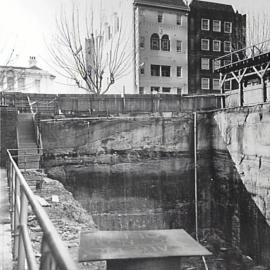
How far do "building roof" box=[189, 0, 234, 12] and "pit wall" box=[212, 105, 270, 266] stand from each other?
1762 cm

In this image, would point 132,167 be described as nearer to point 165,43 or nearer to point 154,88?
point 154,88

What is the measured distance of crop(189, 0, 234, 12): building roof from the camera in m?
29.0

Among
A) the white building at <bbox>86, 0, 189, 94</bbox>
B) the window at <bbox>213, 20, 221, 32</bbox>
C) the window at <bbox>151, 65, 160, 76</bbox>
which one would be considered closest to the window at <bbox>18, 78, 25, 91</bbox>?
the white building at <bbox>86, 0, 189, 94</bbox>

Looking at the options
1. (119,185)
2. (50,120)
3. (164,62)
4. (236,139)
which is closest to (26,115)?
(50,120)

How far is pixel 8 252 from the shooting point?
3.21 m

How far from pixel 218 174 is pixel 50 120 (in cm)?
763

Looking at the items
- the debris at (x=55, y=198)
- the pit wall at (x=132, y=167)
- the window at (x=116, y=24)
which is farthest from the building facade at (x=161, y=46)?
the debris at (x=55, y=198)

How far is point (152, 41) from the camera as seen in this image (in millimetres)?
26844

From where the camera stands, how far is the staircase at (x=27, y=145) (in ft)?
35.4

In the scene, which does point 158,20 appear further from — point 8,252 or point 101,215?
point 8,252

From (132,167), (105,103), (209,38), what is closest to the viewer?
(132,167)

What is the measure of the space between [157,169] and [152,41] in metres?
15.0

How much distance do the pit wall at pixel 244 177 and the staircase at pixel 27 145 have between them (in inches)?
300

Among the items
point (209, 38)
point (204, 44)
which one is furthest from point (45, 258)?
point (209, 38)
